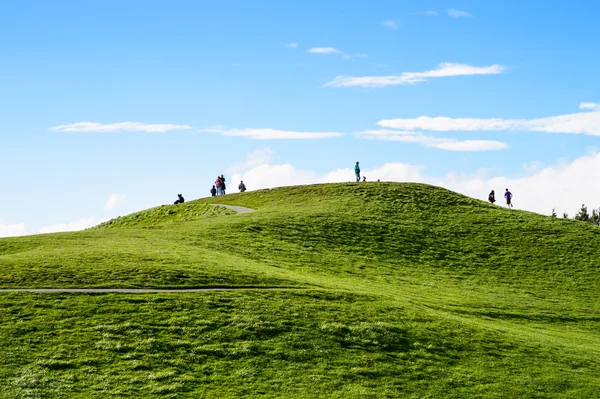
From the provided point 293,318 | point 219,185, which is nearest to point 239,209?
point 219,185

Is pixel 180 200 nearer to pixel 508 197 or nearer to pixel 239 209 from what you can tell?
pixel 239 209

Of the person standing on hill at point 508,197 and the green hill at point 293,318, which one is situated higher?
the person standing on hill at point 508,197

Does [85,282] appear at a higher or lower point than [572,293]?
higher

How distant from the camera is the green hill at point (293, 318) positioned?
94.0 feet

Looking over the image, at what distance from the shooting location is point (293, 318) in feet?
115

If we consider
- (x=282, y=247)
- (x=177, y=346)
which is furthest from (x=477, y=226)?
(x=177, y=346)

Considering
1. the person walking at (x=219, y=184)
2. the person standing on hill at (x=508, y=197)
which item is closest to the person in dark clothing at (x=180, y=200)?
the person walking at (x=219, y=184)

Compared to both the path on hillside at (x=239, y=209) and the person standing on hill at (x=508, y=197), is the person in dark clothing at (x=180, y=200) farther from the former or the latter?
the person standing on hill at (x=508, y=197)

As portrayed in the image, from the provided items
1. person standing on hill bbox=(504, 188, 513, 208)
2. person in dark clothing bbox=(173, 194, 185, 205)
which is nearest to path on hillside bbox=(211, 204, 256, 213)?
person in dark clothing bbox=(173, 194, 185, 205)

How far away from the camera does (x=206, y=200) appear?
96000 mm

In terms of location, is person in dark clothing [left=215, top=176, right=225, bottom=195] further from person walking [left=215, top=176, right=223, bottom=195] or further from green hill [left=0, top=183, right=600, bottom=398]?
green hill [left=0, top=183, right=600, bottom=398]

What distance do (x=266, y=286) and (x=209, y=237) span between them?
2186 centimetres

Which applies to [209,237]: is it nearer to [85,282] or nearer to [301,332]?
[85,282]

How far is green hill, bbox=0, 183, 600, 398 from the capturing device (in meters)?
28.6
